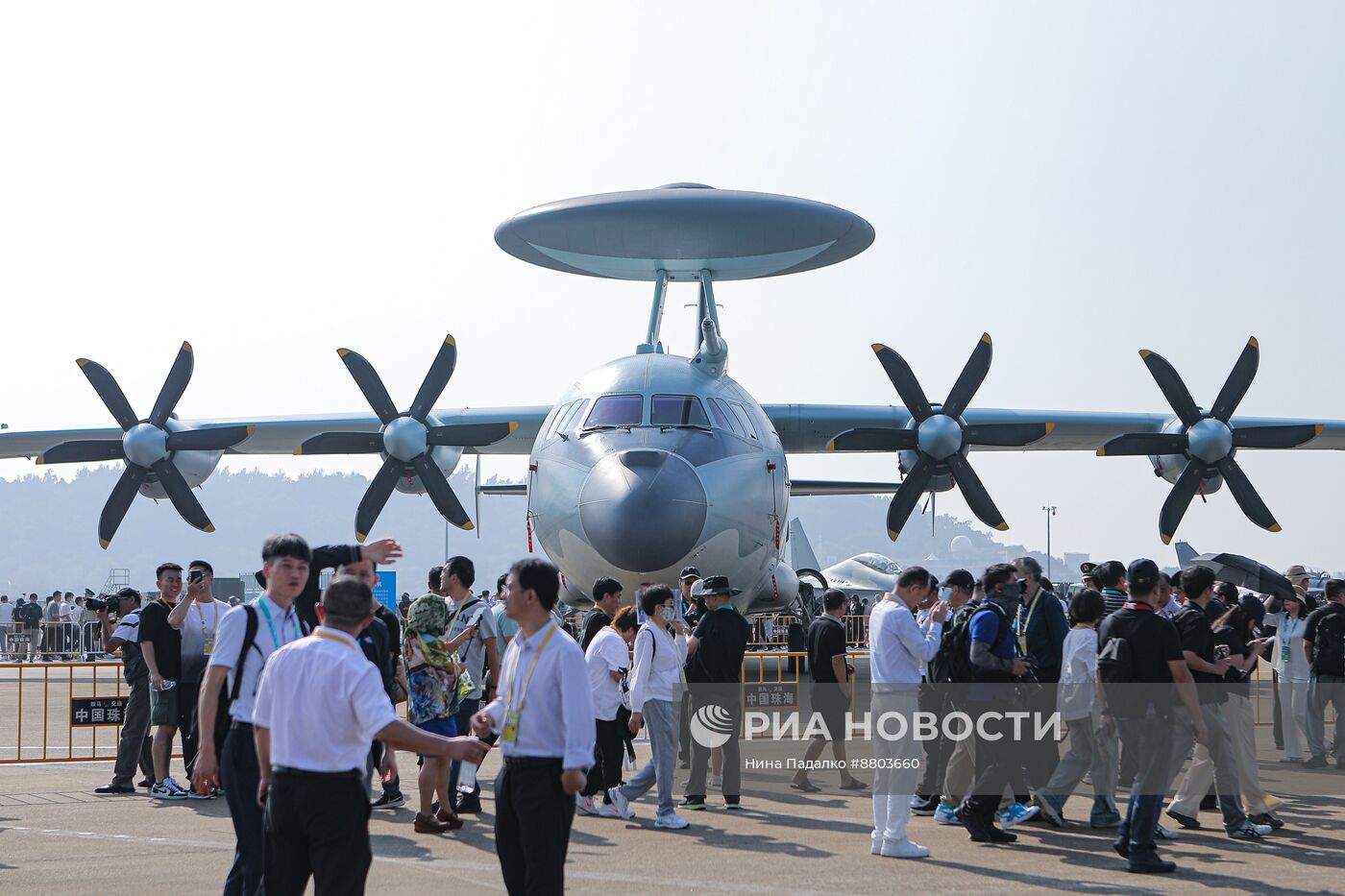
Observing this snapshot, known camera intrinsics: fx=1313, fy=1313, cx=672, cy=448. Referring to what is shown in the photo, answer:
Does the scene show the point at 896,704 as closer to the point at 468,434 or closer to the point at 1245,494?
the point at 468,434

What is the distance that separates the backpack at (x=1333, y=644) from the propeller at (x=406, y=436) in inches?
448

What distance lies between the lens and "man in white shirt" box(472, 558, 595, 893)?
4.88 m

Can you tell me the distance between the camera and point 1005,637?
8.82 meters

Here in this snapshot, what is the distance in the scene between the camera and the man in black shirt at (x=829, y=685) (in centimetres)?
1088

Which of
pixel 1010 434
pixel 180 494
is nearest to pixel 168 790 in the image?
pixel 180 494

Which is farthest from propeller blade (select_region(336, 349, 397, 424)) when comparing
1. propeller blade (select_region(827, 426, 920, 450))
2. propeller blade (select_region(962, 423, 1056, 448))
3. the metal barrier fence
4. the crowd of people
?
the metal barrier fence

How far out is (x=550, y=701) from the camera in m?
5.09

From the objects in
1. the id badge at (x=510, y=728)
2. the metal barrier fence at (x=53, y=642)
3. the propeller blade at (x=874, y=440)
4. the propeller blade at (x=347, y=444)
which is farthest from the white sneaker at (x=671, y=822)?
the metal barrier fence at (x=53, y=642)

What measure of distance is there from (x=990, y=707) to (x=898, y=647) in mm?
1004

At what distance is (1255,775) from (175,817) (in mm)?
7650

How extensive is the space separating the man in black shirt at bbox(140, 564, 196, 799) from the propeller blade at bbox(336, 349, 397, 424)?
9.59 meters

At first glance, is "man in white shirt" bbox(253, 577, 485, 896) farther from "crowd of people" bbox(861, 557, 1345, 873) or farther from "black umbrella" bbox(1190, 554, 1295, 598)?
"black umbrella" bbox(1190, 554, 1295, 598)

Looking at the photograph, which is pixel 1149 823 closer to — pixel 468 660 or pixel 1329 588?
pixel 468 660

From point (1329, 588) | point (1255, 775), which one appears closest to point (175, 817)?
point (1255, 775)
